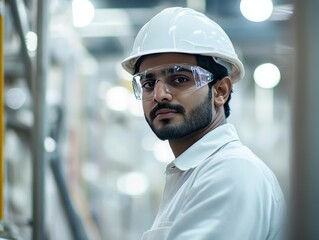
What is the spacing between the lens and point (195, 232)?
74.2 inches

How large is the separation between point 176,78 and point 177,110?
0.11 m

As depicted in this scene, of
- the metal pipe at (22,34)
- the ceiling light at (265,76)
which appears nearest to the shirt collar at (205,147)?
the metal pipe at (22,34)

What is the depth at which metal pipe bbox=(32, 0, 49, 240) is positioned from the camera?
12.4 feet

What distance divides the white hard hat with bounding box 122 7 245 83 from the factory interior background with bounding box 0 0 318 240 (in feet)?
4.94

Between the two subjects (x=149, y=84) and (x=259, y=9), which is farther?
(x=259, y=9)

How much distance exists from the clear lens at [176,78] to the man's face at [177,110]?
0.02m

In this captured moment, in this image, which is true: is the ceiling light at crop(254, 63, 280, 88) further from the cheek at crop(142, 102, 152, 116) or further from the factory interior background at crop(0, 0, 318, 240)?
the cheek at crop(142, 102, 152, 116)

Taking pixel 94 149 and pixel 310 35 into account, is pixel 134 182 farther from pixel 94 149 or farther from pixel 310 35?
pixel 310 35

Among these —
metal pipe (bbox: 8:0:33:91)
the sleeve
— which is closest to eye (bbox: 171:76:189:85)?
the sleeve

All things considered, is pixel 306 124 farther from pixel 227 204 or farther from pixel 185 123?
pixel 185 123

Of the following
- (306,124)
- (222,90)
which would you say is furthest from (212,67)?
(306,124)

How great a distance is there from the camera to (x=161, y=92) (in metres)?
2.25

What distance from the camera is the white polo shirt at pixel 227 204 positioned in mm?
1860

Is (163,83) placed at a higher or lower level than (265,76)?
higher
